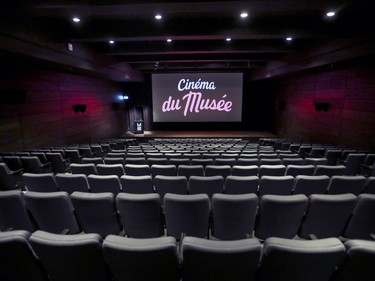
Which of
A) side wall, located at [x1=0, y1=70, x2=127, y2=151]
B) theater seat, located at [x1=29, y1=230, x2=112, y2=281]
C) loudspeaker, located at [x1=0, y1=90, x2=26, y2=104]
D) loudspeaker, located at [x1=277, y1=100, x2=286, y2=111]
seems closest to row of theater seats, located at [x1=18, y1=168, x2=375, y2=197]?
theater seat, located at [x1=29, y1=230, x2=112, y2=281]

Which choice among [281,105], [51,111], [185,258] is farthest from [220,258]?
[281,105]

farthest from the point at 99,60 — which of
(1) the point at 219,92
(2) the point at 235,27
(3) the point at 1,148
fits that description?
(1) the point at 219,92

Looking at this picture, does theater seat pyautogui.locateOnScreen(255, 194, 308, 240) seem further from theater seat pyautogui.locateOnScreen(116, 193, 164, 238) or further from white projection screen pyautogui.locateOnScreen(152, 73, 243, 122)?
white projection screen pyautogui.locateOnScreen(152, 73, 243, 122)

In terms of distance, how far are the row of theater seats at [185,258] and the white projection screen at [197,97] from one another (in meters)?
14.5

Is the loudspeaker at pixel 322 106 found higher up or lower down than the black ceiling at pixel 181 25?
lower down

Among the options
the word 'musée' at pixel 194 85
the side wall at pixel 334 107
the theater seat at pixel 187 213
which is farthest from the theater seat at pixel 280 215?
the word 'musée' at pixel 194 85

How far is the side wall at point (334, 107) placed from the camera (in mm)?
7531

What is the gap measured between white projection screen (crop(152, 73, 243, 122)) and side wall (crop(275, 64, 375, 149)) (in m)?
3.58

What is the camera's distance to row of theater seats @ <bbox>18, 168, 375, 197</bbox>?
3.13m

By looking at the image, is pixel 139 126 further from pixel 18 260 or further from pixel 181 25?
pixel 18 260

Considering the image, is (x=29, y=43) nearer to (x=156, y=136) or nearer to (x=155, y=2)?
(x=155, y=2)

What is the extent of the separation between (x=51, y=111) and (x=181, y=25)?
18.6ft

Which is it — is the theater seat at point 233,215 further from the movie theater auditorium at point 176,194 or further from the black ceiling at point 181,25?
the black ceiling at point 181,25

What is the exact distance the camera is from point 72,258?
152cm
